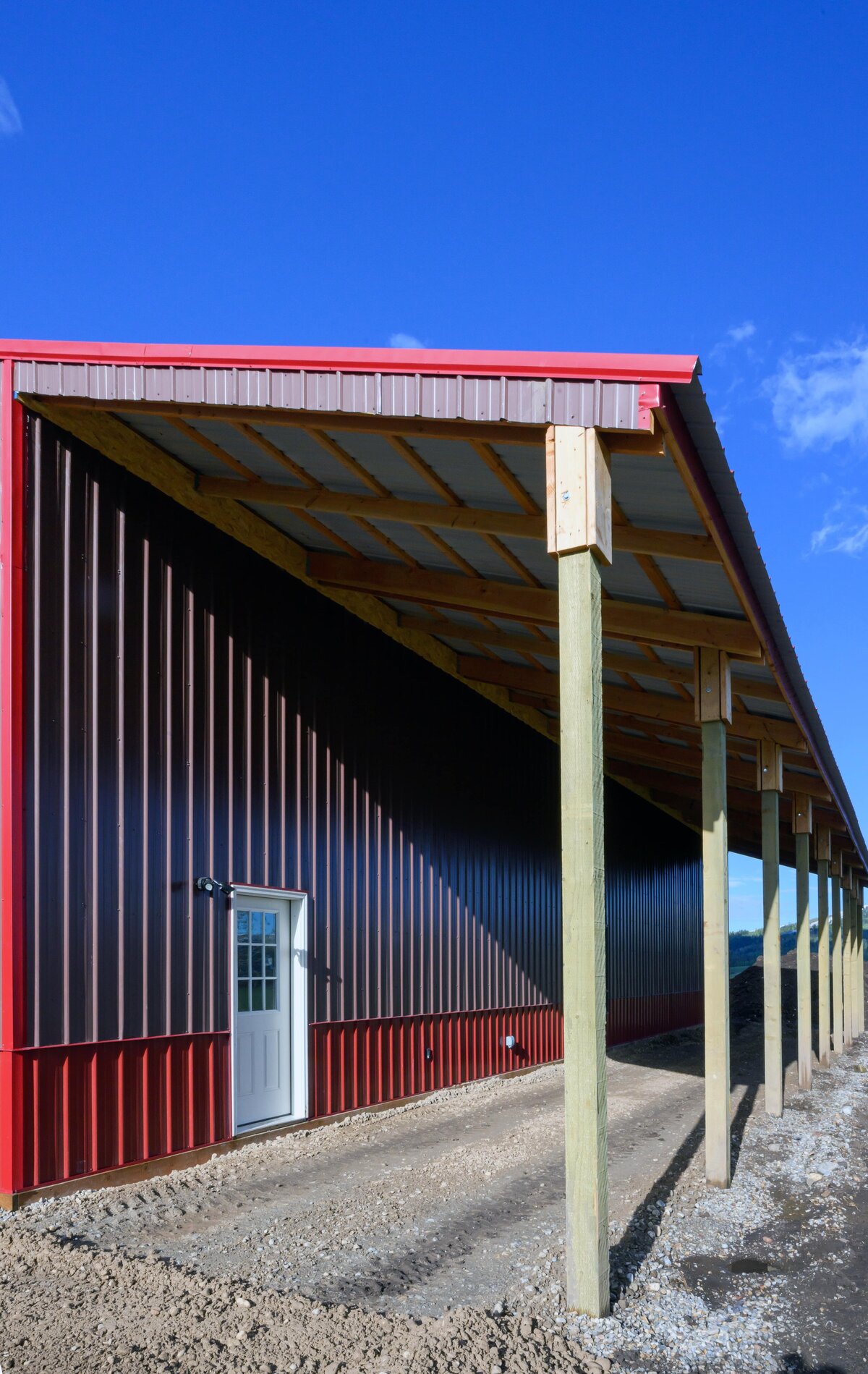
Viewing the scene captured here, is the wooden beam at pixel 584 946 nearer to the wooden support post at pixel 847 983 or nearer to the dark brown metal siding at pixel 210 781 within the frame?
the dark brown metal siding at pixel 210 781

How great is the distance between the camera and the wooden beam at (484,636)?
11031 mm

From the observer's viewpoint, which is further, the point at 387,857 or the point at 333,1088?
the point at 387,857

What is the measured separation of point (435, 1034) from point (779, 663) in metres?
5.71

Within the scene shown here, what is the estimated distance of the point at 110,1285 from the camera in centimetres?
502

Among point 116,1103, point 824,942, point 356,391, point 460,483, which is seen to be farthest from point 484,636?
point 824,942

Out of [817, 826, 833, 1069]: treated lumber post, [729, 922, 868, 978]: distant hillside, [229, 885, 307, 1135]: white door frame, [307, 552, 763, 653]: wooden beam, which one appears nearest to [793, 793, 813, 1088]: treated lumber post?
[817, 826, 833, 1069]: treated lumber post

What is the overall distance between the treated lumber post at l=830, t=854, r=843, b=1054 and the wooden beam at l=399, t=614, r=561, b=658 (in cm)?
1023

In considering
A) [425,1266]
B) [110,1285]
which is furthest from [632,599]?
[110,1285]

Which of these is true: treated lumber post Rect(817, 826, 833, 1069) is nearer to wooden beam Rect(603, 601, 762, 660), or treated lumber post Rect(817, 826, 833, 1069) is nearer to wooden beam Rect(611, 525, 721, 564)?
wooden beam Rect(603, 601, 762, 660)

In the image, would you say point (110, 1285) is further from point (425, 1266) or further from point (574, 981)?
point (574, 981)

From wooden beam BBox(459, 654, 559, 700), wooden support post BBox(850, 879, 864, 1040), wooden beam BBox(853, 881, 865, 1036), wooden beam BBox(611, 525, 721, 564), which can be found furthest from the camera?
wooden beam BBox(853, 881, 865, 1036)

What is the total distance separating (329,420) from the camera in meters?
6.62

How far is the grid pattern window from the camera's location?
891cm

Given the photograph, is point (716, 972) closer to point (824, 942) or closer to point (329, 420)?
point (329, 420)
